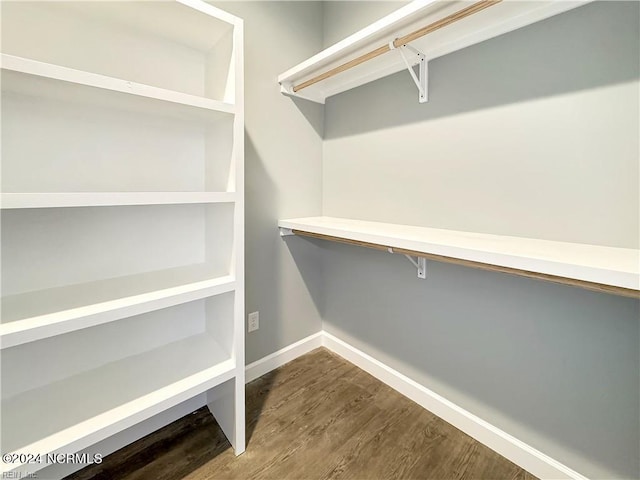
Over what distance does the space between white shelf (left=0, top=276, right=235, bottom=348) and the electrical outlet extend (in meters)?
0.59

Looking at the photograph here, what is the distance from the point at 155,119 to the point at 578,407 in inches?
77.4

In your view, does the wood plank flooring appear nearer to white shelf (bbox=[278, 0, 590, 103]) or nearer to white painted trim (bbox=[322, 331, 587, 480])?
white painted trim (bbox=[322, 331, 587, 480])

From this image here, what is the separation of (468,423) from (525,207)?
39.4 inches

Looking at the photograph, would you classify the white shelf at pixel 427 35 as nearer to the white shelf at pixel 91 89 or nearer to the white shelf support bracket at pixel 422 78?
the white shelf support bracket at pixel 422 78

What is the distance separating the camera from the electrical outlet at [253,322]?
5.66 ft

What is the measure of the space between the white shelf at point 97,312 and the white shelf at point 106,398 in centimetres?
33

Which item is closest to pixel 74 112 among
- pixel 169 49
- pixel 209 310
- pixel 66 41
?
pixel 66 41

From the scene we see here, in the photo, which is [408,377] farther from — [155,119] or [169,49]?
[169,49]

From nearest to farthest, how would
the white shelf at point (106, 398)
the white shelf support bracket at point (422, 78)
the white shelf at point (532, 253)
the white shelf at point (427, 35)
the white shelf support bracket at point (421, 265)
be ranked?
1. the white shelf at point (532, 253)
2. the white shelf at point (106, 398)
3. the white shelf at point (427, 35)
4. the white shelf support bracket at point (422, 78)
5. the white shelf support bracket at point (421, 265)

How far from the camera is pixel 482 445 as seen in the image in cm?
131

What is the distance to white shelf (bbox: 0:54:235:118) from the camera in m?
0.79

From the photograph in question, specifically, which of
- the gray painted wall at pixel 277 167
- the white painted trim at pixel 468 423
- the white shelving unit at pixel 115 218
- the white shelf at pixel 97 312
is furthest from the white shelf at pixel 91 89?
the white painted trim at pixel 468 423

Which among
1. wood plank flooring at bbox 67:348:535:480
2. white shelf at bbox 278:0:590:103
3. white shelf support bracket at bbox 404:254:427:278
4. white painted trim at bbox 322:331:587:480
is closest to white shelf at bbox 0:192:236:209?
white shelf at bbox 278:0:590:103

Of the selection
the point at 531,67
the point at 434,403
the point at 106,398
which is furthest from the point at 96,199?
the point at 434,403
